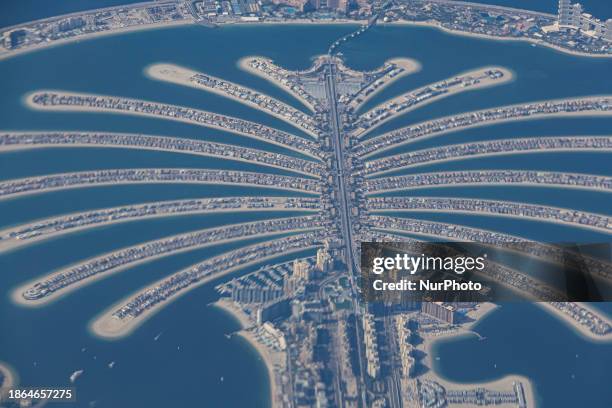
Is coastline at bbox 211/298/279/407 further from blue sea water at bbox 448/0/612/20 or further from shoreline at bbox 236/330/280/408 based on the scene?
blue sea water at bbox 448/0/612/20

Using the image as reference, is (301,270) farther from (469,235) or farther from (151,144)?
(151,144)

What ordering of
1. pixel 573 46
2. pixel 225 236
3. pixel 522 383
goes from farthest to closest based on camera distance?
pixel 573 46 → pixel 225 236 → pixel 522 383

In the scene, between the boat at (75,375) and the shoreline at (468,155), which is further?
the shoreline at (468,155)

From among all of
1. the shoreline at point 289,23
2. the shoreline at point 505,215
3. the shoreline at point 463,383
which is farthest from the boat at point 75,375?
the shoreline at point 289,23

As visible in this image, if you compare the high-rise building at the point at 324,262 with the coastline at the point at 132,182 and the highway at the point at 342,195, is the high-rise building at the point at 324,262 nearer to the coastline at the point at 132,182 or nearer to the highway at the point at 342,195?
the highway at the point at 342,195

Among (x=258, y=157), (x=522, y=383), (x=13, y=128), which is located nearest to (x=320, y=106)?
(x=258, y=157)

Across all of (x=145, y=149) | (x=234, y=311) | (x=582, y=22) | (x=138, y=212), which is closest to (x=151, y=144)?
(x=145, y=149)

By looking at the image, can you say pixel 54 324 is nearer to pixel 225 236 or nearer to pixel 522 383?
pixel 225 236

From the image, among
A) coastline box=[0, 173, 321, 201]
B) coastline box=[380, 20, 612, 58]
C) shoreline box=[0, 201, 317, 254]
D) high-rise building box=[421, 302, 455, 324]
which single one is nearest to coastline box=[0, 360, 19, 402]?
shoreline box=[0, 201, 317, 254]
